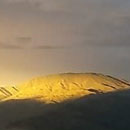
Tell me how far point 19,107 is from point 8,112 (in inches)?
473

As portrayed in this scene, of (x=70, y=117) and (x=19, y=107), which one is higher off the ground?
(x=19, y=107)

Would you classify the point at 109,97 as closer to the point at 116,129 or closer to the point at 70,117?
the point at 70,117

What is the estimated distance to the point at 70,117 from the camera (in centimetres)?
11875

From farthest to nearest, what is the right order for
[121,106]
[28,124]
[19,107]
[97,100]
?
[19,107] → [97,100] → [121,106] → [28,124]

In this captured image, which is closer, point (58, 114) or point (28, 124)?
point (28, 124)

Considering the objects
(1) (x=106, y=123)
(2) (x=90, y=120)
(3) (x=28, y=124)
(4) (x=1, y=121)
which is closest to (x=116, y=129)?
(1) (x=106, y=123)

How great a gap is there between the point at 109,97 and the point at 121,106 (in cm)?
1541

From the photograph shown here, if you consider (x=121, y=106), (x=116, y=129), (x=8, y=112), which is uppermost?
(x=8, y=112)

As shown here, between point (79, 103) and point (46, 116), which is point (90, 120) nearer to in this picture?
point (46, 116)

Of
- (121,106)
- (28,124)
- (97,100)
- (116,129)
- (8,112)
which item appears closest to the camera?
(116,129)

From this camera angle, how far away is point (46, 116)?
126m

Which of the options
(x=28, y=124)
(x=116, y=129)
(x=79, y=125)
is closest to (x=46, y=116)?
(x=28, y=124)

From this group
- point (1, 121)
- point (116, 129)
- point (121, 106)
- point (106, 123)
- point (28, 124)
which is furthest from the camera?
point (1, 121)

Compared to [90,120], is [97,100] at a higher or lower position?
higher
